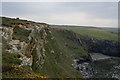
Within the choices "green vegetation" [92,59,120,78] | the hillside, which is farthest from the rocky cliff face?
"green vegetation" [92,59,120,78]

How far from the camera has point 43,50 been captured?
241 feet

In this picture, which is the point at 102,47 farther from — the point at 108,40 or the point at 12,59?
the point at 12,59

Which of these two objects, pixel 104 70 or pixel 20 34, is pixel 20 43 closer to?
pixel 20 34

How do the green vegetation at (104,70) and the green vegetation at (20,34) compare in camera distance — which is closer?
the green vegetation at (20,34)

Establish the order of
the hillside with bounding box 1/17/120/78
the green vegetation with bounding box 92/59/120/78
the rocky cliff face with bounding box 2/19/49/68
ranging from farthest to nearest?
the green vegetation with bounding box 92/59/120/78 → the rocky cliff face with bounding box 2/19/49/68 → the hillside with bounding box 1/17/120/78

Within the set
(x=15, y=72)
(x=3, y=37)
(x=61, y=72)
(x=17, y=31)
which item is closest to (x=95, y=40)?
(x=61, y=72)

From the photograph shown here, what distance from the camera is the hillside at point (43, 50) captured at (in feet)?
111

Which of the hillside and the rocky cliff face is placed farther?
the rocky cliff face

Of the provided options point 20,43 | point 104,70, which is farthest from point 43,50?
point 104,70

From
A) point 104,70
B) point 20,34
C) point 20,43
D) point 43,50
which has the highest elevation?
point 20,34

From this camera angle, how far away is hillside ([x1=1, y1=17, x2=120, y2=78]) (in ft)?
111

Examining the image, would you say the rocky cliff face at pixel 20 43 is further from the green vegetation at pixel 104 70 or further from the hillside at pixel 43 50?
the green vegetation at pixel 104 70

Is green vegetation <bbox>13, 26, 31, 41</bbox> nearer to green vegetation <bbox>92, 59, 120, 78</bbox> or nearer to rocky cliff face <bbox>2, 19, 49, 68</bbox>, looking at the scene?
rocky cliff face <bbox>2, 19, 49, 68</bbox>

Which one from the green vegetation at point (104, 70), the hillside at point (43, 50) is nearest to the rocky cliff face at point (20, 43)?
the hillside at point (43, 50)
